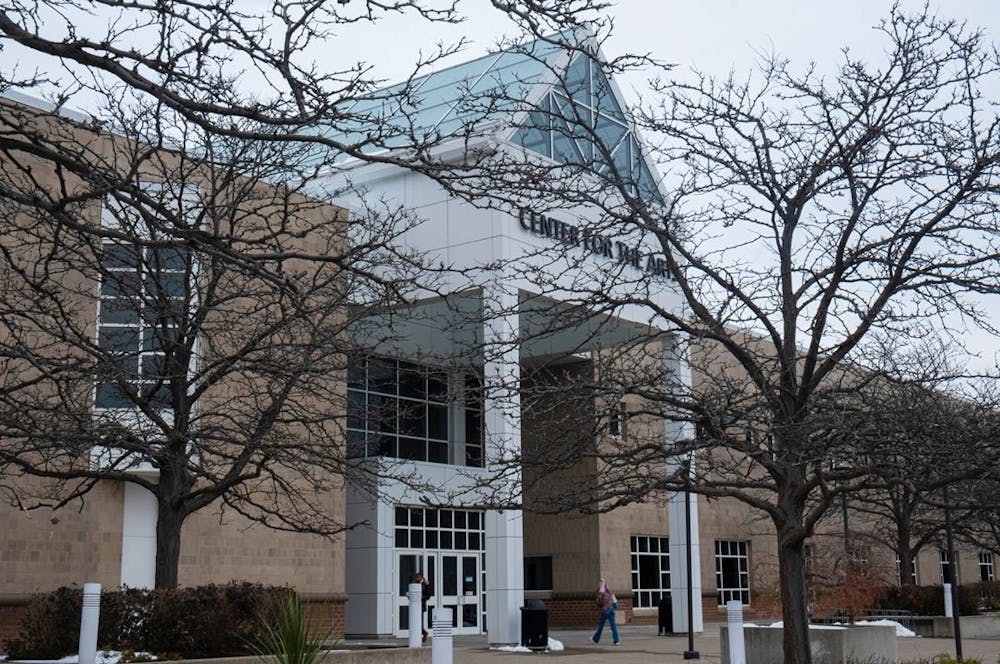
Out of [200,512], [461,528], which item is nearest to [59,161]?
[200,512]

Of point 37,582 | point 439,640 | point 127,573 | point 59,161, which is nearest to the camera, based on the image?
point 59,161

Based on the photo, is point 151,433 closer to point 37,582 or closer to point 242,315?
point 242,315

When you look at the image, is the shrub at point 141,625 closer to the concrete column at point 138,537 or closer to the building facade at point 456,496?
the building facade at point 456,496

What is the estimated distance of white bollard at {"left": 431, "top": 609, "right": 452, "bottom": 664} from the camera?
11.0 m

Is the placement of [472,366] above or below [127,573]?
above

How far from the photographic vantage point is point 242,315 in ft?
51.9

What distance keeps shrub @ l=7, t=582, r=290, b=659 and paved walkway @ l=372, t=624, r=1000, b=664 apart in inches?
277

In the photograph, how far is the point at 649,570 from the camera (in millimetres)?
39875

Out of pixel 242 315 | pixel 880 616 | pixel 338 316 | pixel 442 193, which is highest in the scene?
pixel 442 193

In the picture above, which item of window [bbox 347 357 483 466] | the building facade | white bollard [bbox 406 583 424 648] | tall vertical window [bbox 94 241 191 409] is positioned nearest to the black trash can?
the building facade

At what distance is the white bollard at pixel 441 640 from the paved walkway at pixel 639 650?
34.7 feet

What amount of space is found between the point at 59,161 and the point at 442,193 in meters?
20.2

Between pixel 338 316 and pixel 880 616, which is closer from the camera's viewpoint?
pixel 338 316

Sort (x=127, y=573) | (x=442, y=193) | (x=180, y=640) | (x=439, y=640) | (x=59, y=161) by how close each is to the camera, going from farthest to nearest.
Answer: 1. (x=442, y=193)
2. (x=127, y=573)
3. (x=180, y=640)
4. (x=439, y=640)
5. (x=59, y=161)
